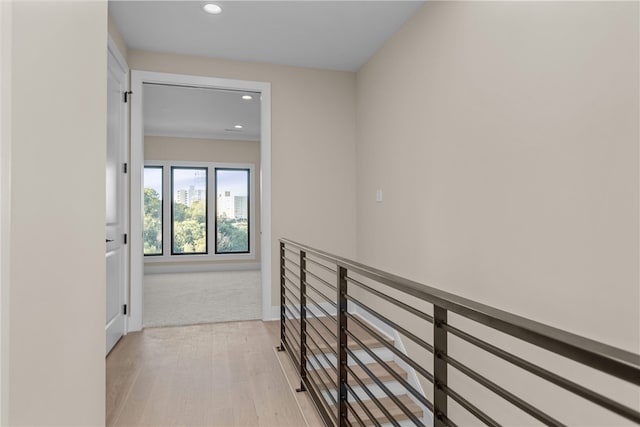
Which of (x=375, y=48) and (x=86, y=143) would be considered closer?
(x=86, y=143)

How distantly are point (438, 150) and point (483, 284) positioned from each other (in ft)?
3.11

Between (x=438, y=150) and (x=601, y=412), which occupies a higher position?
(x=438, y=150)

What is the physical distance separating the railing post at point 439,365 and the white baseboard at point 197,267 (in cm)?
682

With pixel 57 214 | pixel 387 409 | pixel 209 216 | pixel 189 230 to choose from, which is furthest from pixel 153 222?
pixel 57 214

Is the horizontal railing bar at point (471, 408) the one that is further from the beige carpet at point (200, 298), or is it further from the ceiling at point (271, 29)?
the beige carpet at point (200, 298)

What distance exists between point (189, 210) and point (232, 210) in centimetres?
83

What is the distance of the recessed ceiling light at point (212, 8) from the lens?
2.73m

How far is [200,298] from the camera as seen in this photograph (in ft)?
16.4

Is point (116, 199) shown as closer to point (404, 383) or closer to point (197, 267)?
point (404, 383)

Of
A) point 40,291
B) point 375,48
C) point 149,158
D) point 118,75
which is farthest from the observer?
point 149,158

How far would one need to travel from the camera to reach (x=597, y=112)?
4.88 ft

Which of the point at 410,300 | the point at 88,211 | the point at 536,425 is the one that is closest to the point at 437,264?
the point at 410,300

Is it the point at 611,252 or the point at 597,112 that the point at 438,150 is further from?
the point at 611,252

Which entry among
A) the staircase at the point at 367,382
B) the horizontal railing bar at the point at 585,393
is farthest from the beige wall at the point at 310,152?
the horizontal railing bar at the point at 585,393
